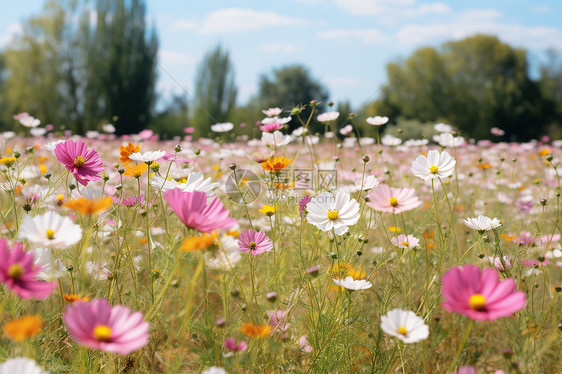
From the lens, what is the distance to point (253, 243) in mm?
967

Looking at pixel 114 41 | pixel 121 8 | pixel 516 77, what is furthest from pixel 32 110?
pixel 516 77

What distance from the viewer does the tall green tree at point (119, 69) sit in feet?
43.3

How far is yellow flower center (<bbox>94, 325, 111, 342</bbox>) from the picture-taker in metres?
0.54

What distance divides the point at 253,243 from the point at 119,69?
13.8m

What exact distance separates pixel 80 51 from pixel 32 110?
93.9 inches

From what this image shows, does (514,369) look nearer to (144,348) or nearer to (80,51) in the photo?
(144,348)

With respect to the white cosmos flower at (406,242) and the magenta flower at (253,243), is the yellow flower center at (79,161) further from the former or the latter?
the white cosmos flower at (406,242)

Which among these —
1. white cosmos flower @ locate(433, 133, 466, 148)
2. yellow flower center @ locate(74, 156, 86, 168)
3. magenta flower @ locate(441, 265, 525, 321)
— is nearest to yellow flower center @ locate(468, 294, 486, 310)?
magenta flower @ locate(441, 265, 525, 321)

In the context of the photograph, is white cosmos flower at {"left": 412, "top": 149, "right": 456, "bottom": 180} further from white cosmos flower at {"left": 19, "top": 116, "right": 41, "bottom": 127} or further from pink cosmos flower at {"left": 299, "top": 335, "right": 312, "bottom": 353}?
white cosmos flower at {"left": 19, "top": 116, "right": 41, "bottom": 127}

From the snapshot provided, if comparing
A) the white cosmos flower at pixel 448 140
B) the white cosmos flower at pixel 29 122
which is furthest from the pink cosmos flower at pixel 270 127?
the white cosmos flower at pixel 29 122

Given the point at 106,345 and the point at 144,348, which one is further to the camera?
the point at 144,348

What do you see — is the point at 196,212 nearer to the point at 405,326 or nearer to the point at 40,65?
the point at 405,326

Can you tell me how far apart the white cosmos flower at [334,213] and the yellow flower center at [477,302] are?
1.16 ft

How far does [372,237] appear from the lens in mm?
1963
